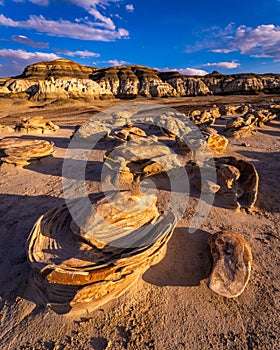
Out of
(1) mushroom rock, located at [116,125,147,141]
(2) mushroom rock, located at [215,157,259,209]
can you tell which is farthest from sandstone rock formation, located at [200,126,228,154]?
(1) mushroom rock, located at [116,125,147,141]

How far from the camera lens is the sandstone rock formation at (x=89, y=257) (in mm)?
2803

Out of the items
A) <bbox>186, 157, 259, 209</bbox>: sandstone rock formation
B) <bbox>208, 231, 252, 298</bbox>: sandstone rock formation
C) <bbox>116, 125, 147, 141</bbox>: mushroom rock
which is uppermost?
<bbox>116, 125, 147, 141</bbox>: mushroom rock

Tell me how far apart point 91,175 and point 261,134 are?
9279 mm

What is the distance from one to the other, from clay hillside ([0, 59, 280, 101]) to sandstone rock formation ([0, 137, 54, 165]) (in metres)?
36.7

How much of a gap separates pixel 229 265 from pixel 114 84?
5257cm

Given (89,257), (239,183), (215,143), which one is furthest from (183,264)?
(215,143)

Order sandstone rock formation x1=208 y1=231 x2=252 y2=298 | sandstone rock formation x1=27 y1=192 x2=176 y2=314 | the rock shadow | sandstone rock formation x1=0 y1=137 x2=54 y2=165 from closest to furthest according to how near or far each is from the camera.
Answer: sandstone rock formation x1=27 y1=192 x2=176 y2=314 → sandstone rock formation x1=208 y1=231 x2=252 y2=298 → the rock shadow → sandstone rock formation x1=0 y1=137 x2=54 y2=165

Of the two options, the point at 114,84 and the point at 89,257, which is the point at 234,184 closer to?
the point at 89,257

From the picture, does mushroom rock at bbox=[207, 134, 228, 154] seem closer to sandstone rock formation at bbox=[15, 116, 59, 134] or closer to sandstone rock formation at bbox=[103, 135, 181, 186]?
sandstone rock formation at bbox=[103, 135, 181, 186]

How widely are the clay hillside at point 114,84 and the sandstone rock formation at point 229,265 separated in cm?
4354

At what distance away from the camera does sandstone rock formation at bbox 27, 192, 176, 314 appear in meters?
2.80

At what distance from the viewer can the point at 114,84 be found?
4981 cm

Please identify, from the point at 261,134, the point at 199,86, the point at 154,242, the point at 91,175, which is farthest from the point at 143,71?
the point at 154,242

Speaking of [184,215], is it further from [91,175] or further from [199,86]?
[199,86]
